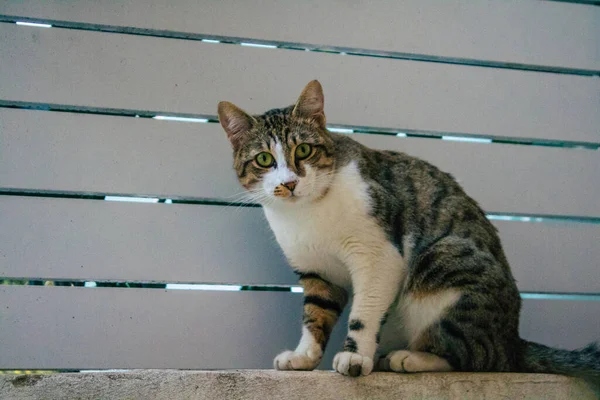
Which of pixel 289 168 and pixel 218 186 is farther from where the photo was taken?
pixel 218 186

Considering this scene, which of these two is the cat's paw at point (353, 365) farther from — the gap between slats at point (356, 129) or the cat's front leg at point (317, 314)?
the gap between slats at point (356, 129)

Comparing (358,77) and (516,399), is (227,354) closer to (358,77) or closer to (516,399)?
(516,399)

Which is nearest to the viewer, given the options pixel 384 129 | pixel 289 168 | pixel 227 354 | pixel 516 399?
pixel 516 399

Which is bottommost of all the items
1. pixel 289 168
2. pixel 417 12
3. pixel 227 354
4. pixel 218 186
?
pixel 227 354

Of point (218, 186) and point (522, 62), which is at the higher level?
point (522, 62)

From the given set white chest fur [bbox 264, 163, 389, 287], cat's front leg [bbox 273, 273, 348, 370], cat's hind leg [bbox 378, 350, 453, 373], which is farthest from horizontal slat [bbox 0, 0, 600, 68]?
cat's hind leg [bbox 378, 350, 453, 373]

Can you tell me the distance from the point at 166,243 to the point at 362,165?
83cm

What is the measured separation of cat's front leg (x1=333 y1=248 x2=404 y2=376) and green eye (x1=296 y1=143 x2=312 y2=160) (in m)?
0.37

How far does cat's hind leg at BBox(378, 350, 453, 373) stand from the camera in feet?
5.81

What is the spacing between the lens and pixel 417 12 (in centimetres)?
259

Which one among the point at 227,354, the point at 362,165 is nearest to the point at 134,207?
the point at 227,354

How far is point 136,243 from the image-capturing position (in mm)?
2307

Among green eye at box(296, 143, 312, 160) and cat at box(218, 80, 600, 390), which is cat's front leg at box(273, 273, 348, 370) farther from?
green eye at box(296, 143, 312, 160)

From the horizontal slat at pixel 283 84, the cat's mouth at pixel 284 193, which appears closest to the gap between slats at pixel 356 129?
the horizontal slat at pixel 283 84
